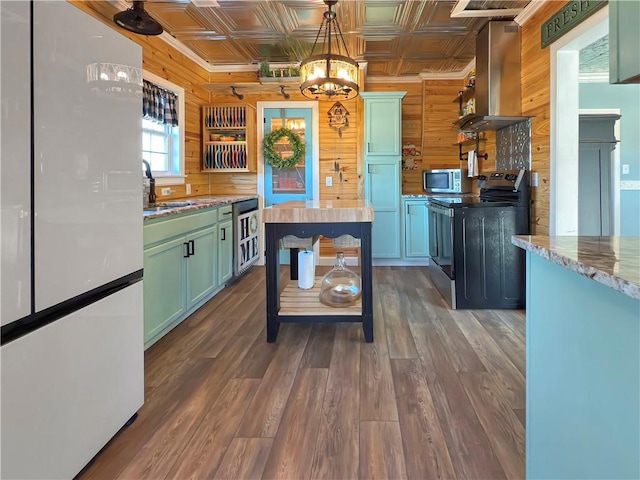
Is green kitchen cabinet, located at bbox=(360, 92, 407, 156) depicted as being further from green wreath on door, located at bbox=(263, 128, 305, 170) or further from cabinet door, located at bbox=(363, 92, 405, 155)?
green wreath on door, located at bbox=(263, 128, 305, 170)

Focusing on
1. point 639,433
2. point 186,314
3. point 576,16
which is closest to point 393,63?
point 576,16

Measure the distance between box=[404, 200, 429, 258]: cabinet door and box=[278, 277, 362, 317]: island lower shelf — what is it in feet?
8.21

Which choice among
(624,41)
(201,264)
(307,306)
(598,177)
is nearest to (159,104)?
(201,264)

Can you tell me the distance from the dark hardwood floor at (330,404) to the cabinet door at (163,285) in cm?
19

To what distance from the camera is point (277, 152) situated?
5.66 metres

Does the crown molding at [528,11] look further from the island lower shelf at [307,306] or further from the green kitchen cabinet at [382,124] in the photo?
the island lower shelf at [307,306]

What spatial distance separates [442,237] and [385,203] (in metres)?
1.57

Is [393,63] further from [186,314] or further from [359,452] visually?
[359,452]

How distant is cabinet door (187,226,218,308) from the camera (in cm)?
331

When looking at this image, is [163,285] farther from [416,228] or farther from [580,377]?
[416,228]

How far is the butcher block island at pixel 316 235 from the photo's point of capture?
2705mm

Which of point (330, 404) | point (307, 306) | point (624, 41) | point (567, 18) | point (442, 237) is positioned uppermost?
point (567, 18)

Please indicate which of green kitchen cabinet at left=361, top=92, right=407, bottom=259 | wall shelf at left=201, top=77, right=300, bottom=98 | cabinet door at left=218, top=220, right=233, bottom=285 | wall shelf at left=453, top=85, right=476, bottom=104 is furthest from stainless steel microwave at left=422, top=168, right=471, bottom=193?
cabinet door at left=218, top=220, right=233, bottom=285

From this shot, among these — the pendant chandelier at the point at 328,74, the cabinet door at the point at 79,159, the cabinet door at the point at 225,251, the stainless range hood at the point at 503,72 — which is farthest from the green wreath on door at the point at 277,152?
the cabinet door at the point at 79,159
